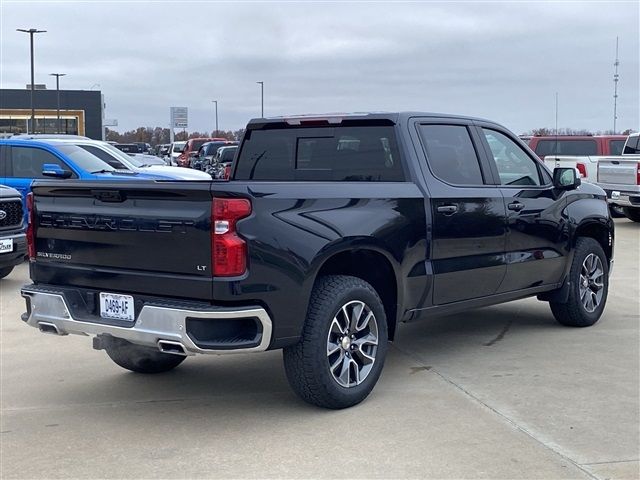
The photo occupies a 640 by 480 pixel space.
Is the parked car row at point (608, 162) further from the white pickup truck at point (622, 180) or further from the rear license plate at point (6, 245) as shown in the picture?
the rear license plate at point (6, 245)

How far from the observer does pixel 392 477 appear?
4250mm

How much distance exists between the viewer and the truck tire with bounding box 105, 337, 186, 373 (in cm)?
611

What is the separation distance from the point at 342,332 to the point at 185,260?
1181 millimetres

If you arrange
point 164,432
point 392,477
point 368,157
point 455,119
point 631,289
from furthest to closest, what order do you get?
1. point 631,289
2. point 455,119
3. point 368,157
4. point 164,432
5. point 392,477

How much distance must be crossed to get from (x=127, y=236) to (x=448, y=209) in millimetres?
2408

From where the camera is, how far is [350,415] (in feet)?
17.2

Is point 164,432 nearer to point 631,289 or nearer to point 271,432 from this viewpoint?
point 271,432

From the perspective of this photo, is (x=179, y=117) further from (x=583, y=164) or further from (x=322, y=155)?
(x=322, y=155)

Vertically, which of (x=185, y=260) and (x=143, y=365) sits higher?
(x=185, y=260)

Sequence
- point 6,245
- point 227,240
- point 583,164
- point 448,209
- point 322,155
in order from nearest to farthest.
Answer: point 227,240
point 448,209
point 322,155
point 6,245
point 583,164

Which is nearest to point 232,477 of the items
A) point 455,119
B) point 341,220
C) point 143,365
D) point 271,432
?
point 271,432

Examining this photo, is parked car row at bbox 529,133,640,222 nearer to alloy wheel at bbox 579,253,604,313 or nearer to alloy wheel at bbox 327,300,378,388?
alloy wheel at bbox 579,253,604,313

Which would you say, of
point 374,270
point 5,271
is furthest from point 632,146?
point 374,270

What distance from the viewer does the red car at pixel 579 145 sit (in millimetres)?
20750
